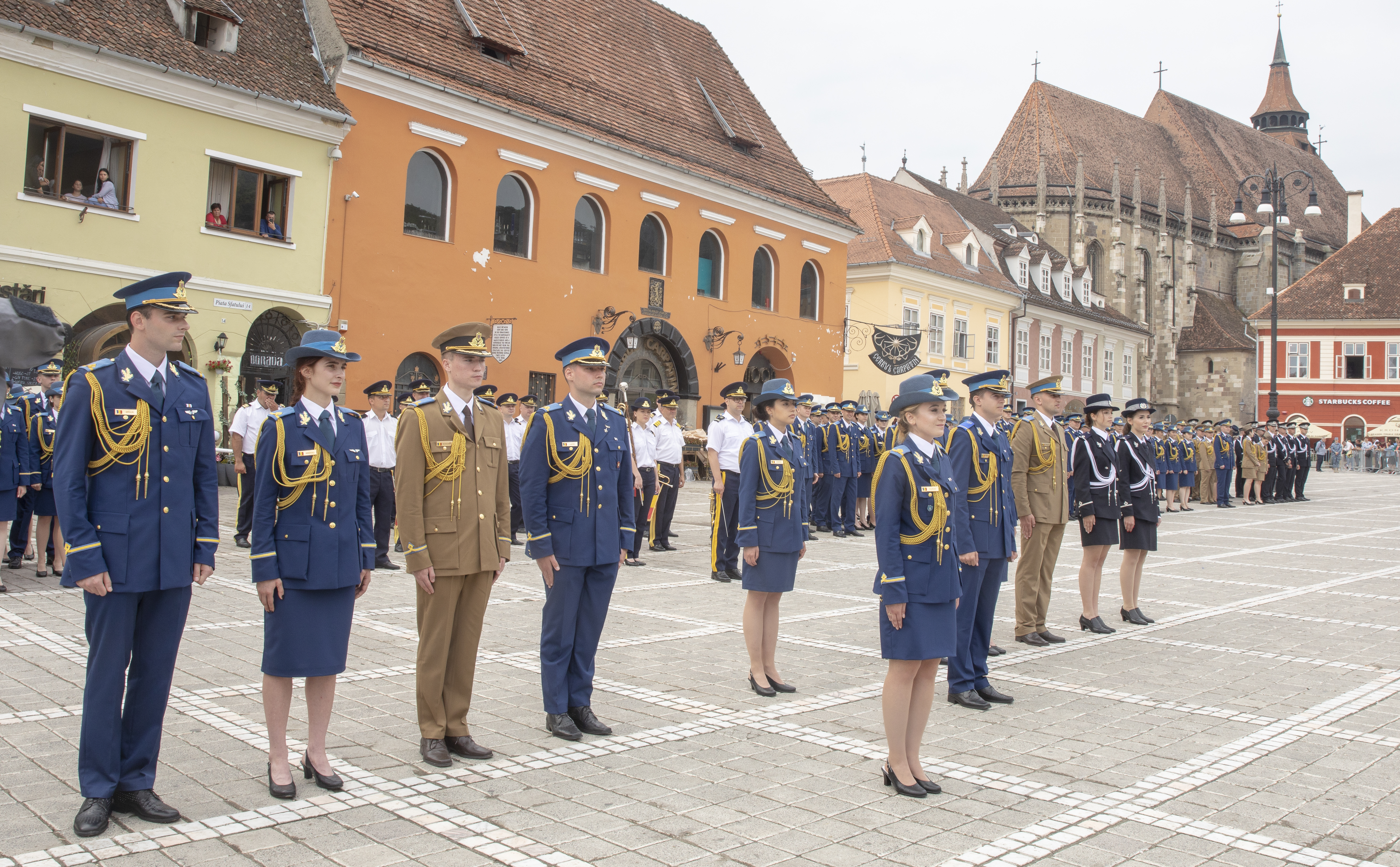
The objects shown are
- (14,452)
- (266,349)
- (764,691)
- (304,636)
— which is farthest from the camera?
(266,349)

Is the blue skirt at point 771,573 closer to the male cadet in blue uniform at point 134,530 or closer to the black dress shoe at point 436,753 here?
the black dress shoe at point 436,753

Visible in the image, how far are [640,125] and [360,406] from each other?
34.9 feet

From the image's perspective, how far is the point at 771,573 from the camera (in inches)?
282

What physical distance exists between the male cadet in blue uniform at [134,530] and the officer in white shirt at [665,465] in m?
10.2

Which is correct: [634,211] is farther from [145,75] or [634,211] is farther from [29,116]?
[29,116]

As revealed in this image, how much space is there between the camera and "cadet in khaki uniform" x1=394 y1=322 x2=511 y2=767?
533 cm

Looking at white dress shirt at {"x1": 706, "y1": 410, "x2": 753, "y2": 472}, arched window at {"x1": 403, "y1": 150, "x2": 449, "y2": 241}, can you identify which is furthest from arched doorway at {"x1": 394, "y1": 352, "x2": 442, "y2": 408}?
white dress shirt at {"x1": 706, "y1": 410, "x2": 753, "y2": 472}

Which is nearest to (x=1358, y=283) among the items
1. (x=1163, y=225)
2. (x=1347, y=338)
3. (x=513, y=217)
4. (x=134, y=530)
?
(x=1347, y=338)

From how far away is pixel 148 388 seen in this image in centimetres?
456

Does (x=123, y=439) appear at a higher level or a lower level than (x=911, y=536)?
higher

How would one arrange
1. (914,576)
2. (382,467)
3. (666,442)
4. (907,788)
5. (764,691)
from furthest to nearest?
(666,442), (382,467), (764,691), (914,576), (907,788)

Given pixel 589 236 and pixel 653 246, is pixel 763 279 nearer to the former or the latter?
pixel 653 246

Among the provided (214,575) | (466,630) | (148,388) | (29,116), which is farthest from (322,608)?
(29,116)

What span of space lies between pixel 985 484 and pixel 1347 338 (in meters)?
60.3
